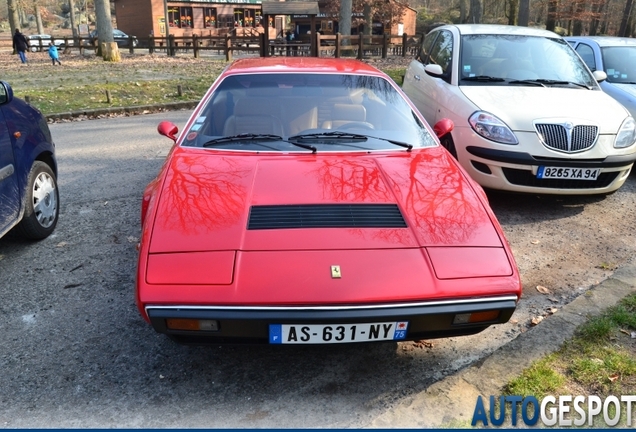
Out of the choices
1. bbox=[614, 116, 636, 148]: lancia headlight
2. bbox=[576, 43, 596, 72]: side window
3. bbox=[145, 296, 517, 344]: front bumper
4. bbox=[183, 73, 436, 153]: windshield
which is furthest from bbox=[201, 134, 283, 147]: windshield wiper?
bbox=[576, 43, 596, 72]: side window

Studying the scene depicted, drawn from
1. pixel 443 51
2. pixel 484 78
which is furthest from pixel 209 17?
pixel 484 78

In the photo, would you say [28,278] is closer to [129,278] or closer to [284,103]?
[129,278]

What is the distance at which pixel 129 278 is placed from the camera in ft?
12.8

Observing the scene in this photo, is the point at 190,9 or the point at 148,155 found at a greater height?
the point at 190,9

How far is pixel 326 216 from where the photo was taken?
2.77m

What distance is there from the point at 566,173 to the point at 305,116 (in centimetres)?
284

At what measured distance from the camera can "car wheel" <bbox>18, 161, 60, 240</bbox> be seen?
438cm

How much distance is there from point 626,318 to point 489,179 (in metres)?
2.28

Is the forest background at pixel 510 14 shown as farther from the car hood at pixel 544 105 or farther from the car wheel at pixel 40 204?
the car wheel at pixel 40 204

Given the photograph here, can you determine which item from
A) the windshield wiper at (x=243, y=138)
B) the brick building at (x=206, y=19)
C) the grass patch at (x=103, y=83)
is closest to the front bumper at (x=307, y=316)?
the windshield wiper at (x=243, y=138)

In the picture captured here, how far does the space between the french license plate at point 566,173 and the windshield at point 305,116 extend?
5.92 ft

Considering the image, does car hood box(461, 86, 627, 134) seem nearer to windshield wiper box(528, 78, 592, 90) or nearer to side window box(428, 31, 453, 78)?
windshield wiper box(528, 78, 592, 90)

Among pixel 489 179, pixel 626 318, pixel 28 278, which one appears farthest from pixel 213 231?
pixel 489 179

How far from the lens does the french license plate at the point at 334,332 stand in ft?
7.75
